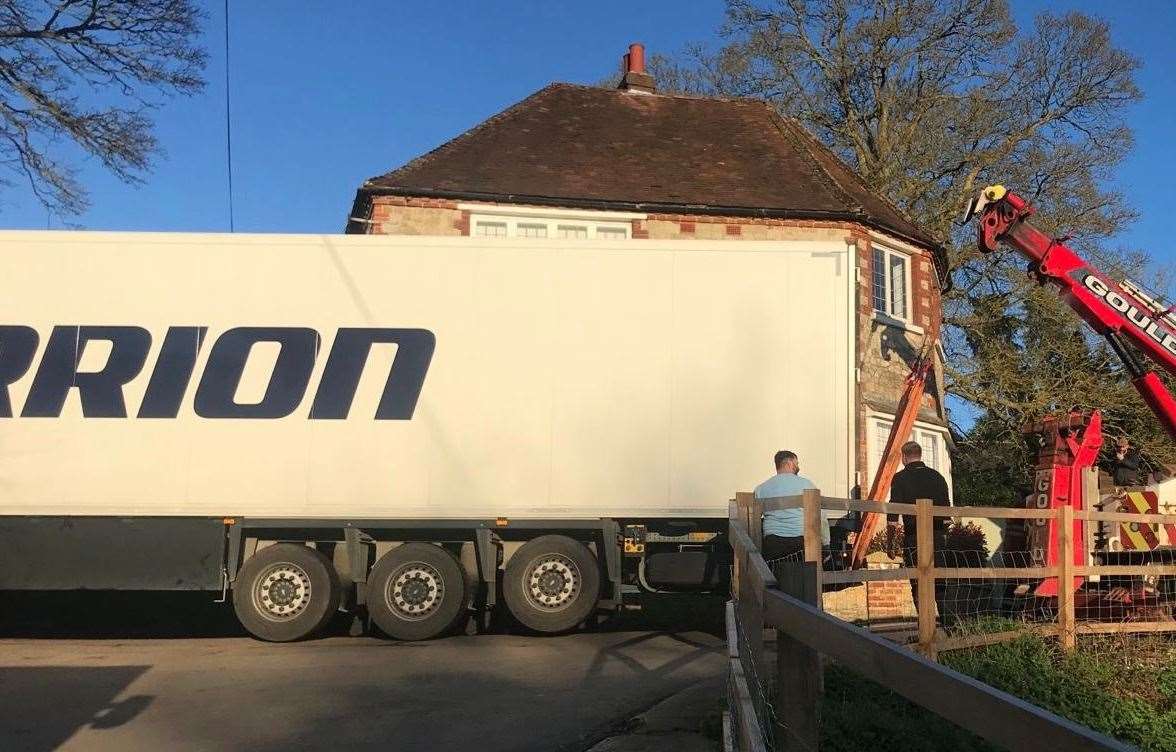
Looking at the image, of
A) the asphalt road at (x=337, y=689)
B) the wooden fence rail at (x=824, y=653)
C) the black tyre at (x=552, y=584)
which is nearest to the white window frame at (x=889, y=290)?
the asphalt road at (x=337, y=689)

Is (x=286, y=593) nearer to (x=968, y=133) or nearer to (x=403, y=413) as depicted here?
(x=403, y=413)

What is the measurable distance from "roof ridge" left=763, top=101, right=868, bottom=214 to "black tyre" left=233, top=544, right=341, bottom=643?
38.4ft

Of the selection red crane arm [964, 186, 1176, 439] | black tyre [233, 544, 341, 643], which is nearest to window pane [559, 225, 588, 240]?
red crane arm [964, 186, 1176, 439]

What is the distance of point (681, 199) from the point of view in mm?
19438

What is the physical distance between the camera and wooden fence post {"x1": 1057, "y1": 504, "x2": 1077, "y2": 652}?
31.9ft

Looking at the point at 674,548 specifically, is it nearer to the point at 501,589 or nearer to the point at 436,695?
the point at 501,589

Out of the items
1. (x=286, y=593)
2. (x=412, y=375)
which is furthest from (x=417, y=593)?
(x=412, y=375)

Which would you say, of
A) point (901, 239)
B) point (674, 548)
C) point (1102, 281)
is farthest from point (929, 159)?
point (674, 548)

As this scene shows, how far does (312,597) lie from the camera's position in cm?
1133

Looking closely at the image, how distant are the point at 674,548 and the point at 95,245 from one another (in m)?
6.45

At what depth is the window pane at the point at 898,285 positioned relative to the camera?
68.9 ft

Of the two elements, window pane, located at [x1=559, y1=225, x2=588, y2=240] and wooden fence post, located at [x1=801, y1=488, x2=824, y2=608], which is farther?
window pane, located at [x1=559, y1=225, x2=588, y2=240]

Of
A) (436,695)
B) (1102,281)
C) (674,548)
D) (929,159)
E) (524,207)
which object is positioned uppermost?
(929,159)

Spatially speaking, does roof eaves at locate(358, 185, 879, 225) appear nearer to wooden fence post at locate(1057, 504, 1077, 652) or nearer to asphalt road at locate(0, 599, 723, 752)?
asphalt road at locate(0, 599, 723, 752)
